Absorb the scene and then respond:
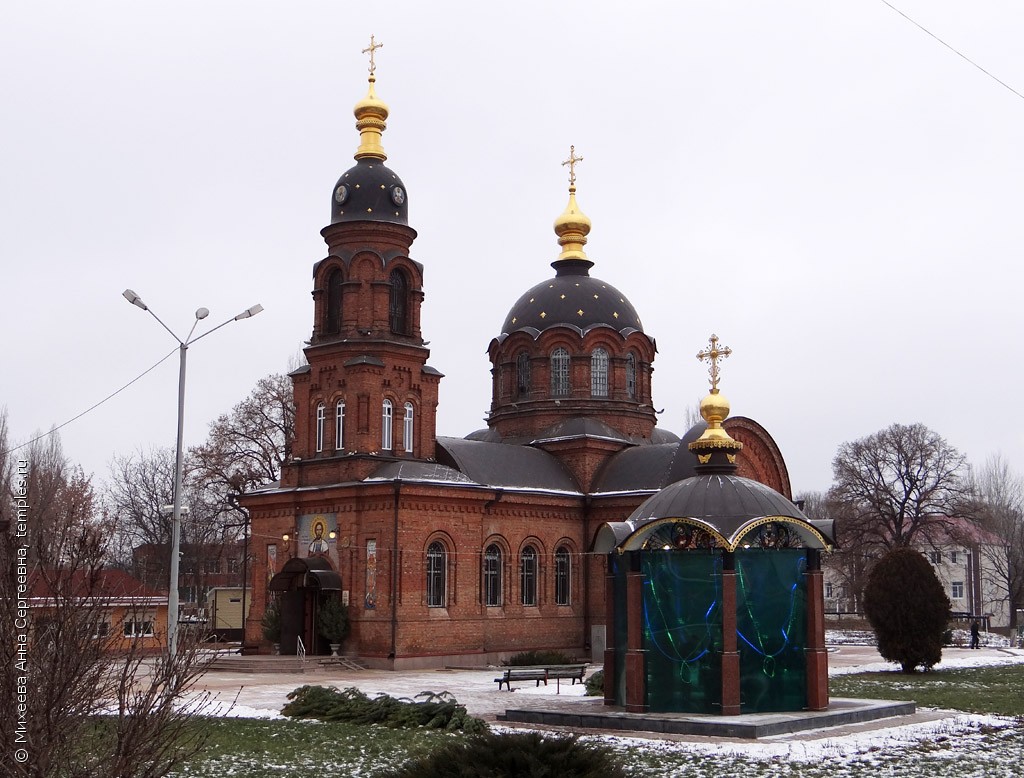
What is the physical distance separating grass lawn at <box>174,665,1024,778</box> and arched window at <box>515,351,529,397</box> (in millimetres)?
21528

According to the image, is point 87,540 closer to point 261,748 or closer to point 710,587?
point 261,748

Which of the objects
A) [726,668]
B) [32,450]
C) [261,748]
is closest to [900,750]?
[726,668]

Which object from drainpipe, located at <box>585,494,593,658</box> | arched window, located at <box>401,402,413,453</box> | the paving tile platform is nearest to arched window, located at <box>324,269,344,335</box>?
arched window, located at <box>401,402,413,453</box>

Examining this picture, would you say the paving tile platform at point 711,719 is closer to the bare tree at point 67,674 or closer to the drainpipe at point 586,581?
the bare tree at point 67,674

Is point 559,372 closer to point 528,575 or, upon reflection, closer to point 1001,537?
point 528,575

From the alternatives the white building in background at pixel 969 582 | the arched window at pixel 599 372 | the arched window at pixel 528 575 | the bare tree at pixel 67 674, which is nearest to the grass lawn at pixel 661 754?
the bare tree at pixel 67 674

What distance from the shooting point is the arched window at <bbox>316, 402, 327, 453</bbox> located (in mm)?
31531

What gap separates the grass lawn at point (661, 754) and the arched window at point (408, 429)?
14.9 m

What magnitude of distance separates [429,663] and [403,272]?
1014cm

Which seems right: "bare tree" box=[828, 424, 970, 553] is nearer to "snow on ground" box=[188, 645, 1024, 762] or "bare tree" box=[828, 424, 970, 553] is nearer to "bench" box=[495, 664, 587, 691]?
"snow on ground" box=[188, 645, 1024, 762]

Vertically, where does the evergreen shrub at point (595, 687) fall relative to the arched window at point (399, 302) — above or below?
below

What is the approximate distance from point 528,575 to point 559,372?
23.2 feet

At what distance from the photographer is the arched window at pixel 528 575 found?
106ft

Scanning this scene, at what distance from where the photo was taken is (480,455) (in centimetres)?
3300
